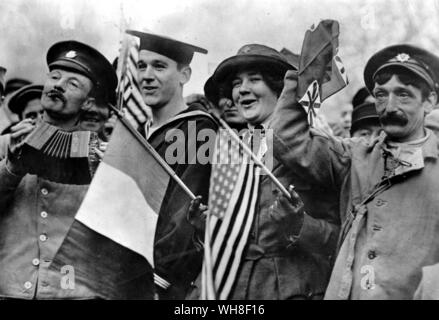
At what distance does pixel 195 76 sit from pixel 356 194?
1.72 meters

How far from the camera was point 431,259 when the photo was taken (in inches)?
299

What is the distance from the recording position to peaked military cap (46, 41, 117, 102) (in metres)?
8.39

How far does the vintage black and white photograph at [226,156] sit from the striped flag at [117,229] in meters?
0.01

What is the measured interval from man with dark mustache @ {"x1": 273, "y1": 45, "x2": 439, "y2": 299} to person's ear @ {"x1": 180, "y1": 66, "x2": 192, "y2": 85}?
2.85ft

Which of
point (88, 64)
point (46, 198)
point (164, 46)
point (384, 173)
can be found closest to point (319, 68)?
point (384, 173)

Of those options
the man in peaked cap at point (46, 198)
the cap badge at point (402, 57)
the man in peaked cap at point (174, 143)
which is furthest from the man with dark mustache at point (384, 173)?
the man in peaked cap at point (46, 198)

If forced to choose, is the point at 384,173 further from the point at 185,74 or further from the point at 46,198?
the point at 46,198

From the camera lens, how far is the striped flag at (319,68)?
8.07m

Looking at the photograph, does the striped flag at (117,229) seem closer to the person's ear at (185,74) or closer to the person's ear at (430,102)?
the person's ear at (185,74)

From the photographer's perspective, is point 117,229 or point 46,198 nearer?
point 117,229

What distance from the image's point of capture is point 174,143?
822 centimetres

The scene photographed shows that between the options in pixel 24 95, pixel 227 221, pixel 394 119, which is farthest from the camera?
pixel 24 95

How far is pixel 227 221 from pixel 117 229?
938mm

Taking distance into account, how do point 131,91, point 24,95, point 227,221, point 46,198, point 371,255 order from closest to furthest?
point 371,255, point 227,221, point 46,198, point 131,91, point 24,95
